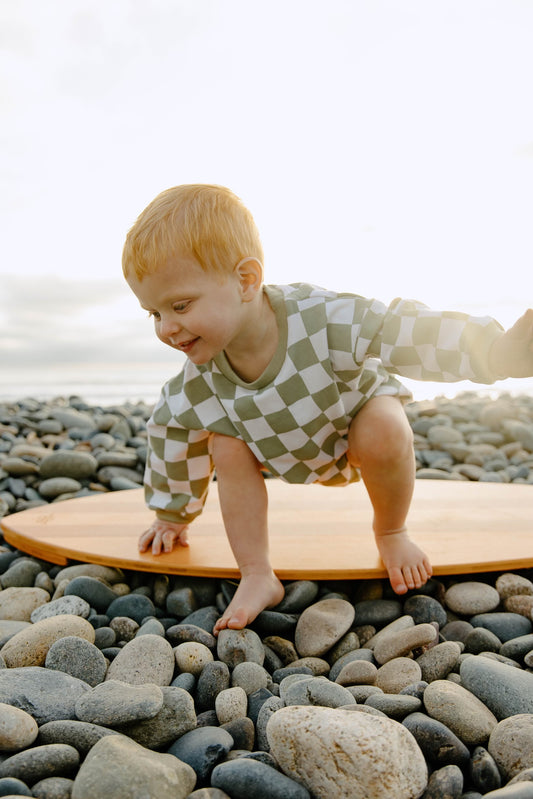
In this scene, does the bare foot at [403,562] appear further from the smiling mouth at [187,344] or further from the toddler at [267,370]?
the smiling mouth at [187,344]

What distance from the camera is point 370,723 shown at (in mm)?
1087

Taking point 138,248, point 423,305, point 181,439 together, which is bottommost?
point 181,439

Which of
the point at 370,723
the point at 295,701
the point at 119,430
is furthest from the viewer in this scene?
the point at 119,430

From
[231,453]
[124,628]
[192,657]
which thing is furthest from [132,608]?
[231,453]

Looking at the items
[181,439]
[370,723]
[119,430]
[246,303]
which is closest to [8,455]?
[119,430]

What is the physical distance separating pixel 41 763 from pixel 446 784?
669 mm

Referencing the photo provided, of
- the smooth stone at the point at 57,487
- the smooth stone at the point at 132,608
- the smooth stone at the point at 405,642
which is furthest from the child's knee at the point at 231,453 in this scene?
the smooth stone at the point at 57,487

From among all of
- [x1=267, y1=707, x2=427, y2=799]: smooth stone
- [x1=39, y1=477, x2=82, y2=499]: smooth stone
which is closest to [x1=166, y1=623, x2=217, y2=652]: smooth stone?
[x1=267, y1=707, x2=427, y2=799]: smooth stone

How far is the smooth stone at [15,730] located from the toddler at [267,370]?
627 millimetres

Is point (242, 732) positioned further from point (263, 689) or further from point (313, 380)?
point (313, 380)

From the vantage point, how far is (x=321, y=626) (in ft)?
5.73

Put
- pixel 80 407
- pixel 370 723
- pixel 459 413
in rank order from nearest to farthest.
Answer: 1. pixel 370 723
2. pixel 459 413
3. pixel 80 407

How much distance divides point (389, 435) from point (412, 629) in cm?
51

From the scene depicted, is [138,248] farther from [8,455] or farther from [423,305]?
[8,455]
